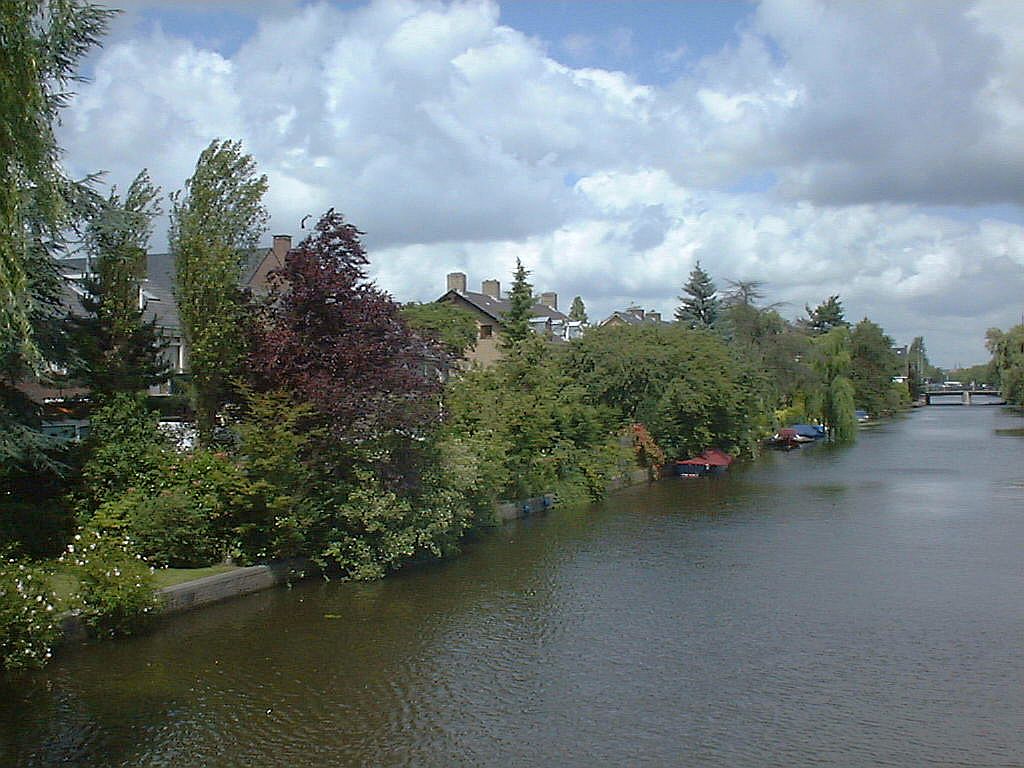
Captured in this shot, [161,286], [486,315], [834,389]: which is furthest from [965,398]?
[161,286]

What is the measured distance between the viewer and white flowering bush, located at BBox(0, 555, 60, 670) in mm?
13062

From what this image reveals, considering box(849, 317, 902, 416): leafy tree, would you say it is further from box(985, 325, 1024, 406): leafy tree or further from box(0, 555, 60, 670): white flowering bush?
box(0, 555, 60, 670): white flowering bush

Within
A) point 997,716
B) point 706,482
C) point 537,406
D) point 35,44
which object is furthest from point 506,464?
point 35,44

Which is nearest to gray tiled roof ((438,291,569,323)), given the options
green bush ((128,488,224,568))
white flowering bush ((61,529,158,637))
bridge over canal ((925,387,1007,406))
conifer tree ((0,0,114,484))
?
green bush ((128,488,224,568))

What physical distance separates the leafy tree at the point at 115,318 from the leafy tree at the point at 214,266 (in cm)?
85

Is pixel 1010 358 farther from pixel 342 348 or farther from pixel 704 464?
pixel 342 348

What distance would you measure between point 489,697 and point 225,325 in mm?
10362

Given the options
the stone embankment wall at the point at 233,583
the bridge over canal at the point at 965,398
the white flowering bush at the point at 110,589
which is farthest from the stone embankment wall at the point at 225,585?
the bridge over canal at the point at 965,398

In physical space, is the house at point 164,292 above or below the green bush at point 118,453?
above

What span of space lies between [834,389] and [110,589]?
57.5 m

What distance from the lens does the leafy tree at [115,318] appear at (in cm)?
1938

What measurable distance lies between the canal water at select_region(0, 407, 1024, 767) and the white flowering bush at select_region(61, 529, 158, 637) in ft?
1.42

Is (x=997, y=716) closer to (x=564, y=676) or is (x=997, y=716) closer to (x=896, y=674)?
(x=896, y=674)

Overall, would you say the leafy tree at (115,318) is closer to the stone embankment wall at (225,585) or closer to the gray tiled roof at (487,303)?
the stone embankment wall at (225,585)
